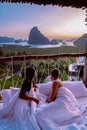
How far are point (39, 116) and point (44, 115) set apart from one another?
0.21 ft

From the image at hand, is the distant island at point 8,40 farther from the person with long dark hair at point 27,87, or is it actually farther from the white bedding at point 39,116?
the white bedding at point 39,116

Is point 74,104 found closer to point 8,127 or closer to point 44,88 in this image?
point 44,88

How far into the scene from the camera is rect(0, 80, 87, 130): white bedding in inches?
127

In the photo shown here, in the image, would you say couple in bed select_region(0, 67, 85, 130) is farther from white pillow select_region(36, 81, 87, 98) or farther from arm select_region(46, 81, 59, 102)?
white pillow select_region(36, 81, 87, 98)

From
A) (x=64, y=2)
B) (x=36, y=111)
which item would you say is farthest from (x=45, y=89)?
(x=64, y=2)

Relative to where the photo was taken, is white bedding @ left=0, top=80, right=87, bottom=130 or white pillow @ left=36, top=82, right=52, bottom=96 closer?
white bedding @ left=0, top=80, right=87, bottom=130

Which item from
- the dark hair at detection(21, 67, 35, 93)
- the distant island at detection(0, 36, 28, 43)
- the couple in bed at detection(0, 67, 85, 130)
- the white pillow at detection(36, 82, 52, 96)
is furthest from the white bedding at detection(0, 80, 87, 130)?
the distant island at detection(0, 36, 28, 43)

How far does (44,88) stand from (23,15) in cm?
262

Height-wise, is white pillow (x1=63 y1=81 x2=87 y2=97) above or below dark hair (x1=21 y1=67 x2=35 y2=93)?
below

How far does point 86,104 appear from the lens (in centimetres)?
404

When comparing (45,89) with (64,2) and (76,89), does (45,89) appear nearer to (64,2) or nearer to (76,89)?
(76,89)

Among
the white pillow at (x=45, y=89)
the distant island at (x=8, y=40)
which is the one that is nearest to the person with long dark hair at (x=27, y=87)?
the white pillow at (x=45, y=89)

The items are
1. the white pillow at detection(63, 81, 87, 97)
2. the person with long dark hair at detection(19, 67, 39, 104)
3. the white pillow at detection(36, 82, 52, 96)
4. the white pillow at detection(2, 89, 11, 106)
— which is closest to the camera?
the person with long dark hair at detection(19, 67, 39, 104)

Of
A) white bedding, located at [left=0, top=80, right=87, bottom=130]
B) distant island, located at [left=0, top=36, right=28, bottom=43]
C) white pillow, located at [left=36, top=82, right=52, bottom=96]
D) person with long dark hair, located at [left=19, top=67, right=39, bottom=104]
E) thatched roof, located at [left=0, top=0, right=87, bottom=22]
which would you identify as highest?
thatched roof, located at [left=0, top=0, right=87, bottom=22]
